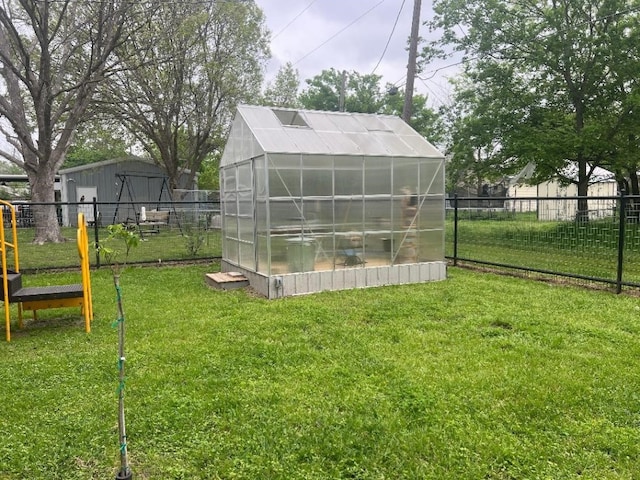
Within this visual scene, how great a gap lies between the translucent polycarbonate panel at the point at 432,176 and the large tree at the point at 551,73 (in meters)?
6.41

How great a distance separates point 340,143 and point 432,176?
1789 millimetres

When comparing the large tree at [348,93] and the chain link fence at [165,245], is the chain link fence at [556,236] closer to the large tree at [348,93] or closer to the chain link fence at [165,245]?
the chain link fence at [165,245]

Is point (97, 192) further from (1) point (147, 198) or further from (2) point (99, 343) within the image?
(2) point (99, 343)

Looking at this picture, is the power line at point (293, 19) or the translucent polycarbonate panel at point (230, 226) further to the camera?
the power line at point (293, 19)

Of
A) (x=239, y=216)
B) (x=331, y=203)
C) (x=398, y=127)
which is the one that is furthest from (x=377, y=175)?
(x=239, y=216)

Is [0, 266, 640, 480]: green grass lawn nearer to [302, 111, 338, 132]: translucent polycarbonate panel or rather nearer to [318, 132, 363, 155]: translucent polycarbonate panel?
[318, 132, 363, 155]: translucent polycarbonate panel

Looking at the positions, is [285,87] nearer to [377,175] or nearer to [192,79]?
[192,79]

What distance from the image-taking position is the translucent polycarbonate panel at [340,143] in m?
7.41

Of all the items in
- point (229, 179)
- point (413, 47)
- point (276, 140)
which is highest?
point (413, 47)

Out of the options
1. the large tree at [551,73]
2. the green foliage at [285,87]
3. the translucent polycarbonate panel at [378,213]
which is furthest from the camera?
the green foliage at [285,87]

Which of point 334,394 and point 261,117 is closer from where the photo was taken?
point 334,394

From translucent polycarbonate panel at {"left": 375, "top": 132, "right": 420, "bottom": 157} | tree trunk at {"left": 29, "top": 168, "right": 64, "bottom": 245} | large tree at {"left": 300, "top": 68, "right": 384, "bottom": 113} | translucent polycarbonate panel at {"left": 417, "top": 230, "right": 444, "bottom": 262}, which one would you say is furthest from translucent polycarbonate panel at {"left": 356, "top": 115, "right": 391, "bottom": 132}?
large tree at {"left": 300, "top": 68, "right": 384, "bottom": 113}

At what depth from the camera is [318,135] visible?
25.3ft

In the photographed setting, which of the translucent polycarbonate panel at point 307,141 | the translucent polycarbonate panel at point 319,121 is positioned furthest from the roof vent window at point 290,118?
the translucent polycarbonate panel at point 307,141
